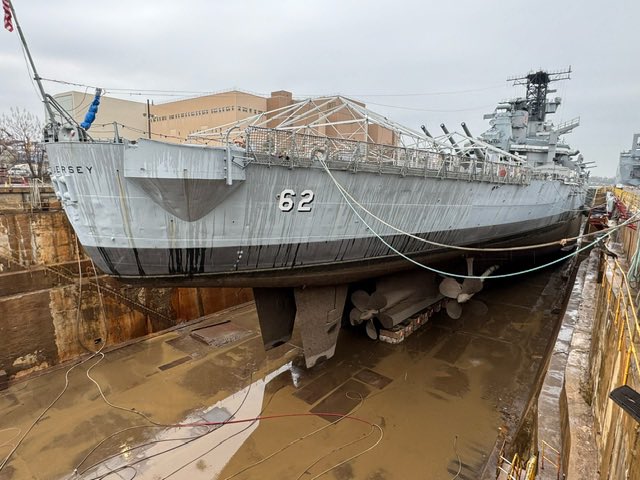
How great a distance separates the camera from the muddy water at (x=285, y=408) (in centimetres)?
595

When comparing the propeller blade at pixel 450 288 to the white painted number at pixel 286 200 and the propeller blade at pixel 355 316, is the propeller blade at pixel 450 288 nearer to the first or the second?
the propeller blade at pixel 355 316

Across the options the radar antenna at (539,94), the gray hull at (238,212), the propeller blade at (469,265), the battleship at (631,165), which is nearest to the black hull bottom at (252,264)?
the gray hull at (238,212)

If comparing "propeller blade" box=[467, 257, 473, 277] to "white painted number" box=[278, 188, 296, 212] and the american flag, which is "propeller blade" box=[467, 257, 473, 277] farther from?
the american flag

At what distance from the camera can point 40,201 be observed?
1012 centimetres

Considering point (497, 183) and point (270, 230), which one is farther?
point (497, 183)

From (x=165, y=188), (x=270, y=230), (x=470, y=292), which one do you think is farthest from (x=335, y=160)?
(x=470, y=292)

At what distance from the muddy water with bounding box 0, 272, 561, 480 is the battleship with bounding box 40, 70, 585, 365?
1116 mm

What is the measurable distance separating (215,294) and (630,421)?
1201cm

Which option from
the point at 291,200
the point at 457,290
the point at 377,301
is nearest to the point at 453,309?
the point at 457,290

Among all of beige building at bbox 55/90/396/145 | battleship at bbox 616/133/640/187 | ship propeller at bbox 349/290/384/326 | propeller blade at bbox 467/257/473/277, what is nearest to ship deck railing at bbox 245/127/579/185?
propeller blade at bbox 467/257/473/277

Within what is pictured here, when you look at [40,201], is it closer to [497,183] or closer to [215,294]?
[215,294]

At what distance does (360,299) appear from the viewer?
31.7ft

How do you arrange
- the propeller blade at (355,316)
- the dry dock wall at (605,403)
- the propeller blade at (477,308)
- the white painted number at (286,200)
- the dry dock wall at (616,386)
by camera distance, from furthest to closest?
the propeller blade at (477,308), the propeller blade at (355,316), the white painted number at (286,200), the dry dock wall at (605,403), the dry dock wall at (616,386)

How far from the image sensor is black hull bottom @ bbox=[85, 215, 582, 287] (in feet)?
19.8
